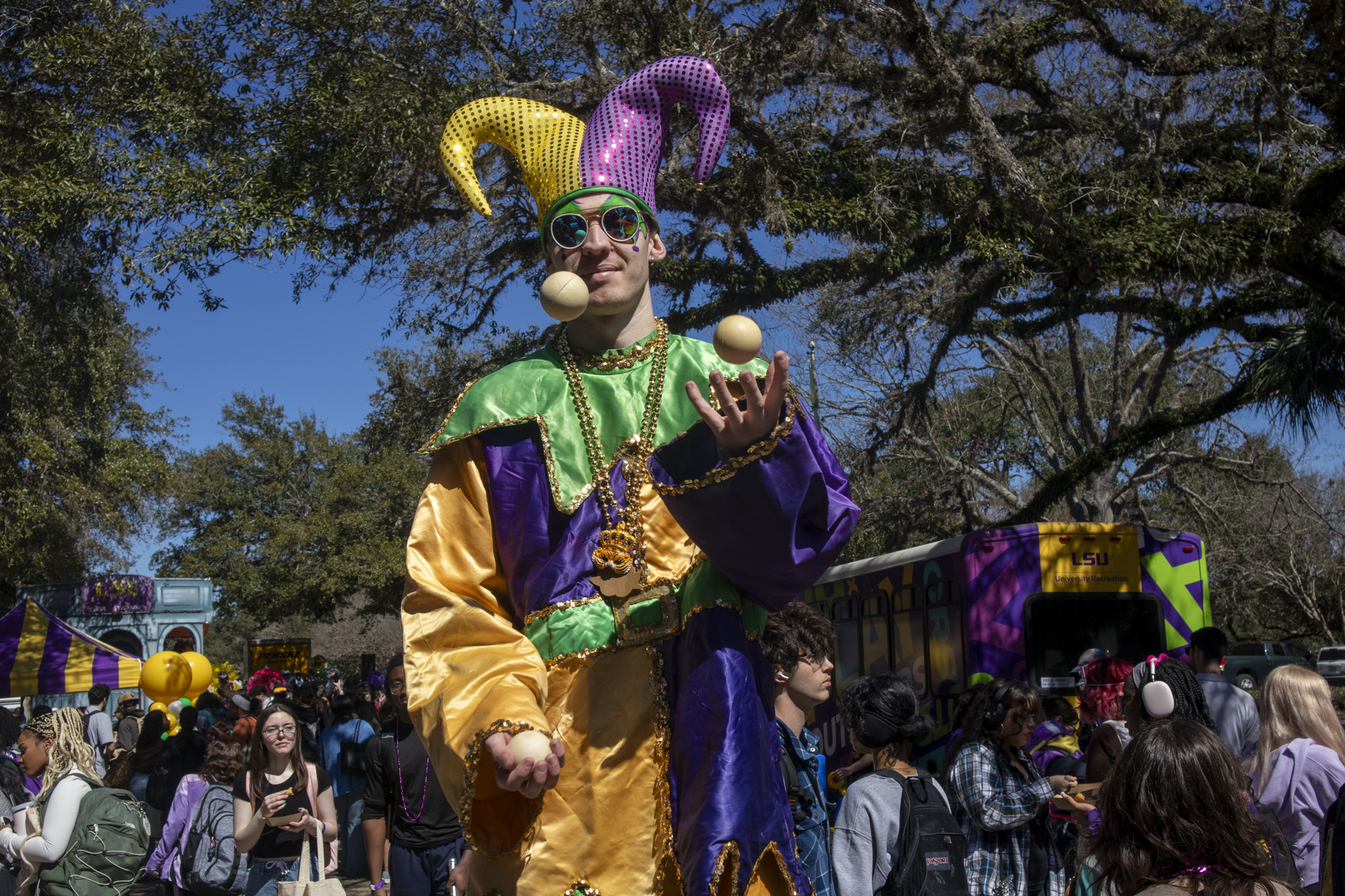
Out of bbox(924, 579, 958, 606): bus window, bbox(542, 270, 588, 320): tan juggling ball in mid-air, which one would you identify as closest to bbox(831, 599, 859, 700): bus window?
bbox(924, 579, 958, 606): bus window

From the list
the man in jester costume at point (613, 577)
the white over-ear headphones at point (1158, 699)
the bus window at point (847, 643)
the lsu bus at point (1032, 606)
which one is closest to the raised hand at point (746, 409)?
the man in jester costume at point (613, 577)

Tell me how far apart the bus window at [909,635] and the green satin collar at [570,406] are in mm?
A: 8817

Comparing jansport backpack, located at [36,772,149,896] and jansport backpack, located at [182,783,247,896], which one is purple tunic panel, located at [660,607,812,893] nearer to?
jansport backpack, located at [36,772,149,896]

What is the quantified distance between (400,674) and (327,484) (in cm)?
2498

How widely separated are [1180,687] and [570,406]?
2766 millimetres

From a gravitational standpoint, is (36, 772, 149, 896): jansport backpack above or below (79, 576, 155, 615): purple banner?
below

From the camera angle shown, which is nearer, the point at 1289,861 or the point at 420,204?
the point at 1289,861

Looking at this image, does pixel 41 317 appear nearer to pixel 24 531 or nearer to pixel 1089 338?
pixel 24 531

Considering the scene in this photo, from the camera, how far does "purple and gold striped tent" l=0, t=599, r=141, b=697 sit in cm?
1371

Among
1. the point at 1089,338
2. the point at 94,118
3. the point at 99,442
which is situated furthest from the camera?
the point at 1089,338

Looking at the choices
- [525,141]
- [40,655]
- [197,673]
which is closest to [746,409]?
[525,141]

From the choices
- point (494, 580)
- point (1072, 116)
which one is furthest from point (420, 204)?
point (494, 580)

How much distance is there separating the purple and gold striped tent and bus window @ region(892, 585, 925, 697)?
Result: 30.6ft

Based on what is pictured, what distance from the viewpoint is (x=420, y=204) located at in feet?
37.4
